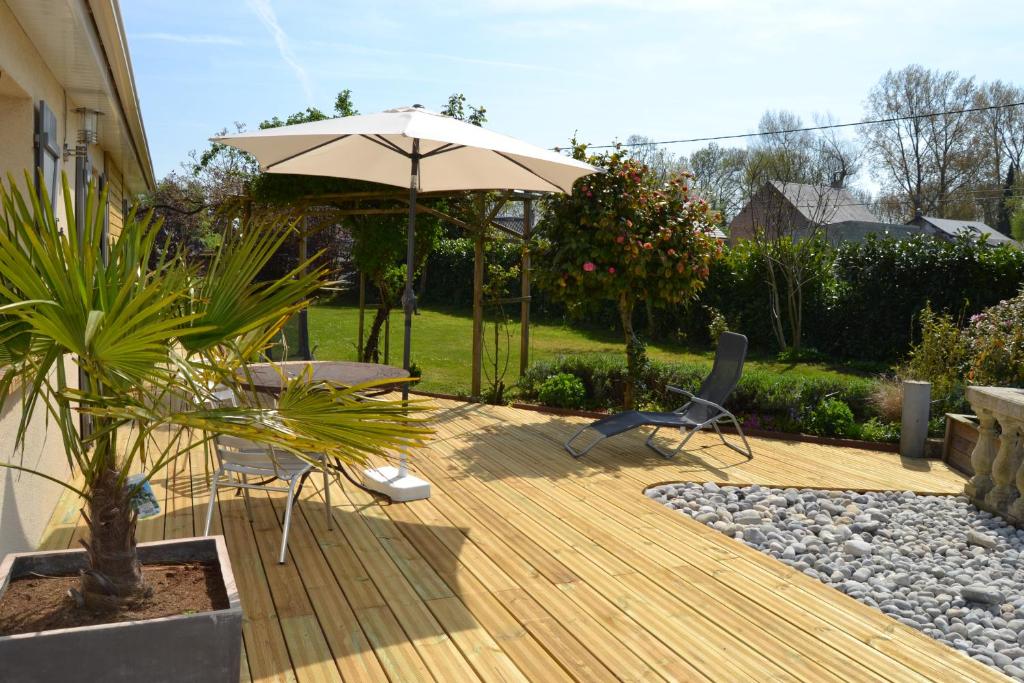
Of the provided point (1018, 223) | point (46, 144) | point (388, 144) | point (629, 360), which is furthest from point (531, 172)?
point (1018, 223)

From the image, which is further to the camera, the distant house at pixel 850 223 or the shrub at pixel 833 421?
the distant house at pixel 850 223

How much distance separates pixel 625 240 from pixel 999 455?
3390 millimetres

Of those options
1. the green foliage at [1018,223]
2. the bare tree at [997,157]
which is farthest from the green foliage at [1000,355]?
the bare tree at [997,157]

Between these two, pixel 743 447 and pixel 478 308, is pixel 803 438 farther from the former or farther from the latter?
pixel 478 308

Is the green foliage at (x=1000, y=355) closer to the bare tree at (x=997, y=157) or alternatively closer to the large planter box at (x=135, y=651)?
the large planter box at (x=135, y=651)

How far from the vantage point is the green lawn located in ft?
41.9

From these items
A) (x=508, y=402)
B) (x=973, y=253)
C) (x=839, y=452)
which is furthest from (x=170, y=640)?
(x=973, y=253)

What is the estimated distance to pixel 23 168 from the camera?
13.8ft

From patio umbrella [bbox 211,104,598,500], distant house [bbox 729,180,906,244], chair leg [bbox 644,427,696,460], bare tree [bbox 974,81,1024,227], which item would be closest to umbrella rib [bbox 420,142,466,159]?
patio umbrella [bbox 211,104,598,500]

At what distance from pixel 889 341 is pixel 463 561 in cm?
1220

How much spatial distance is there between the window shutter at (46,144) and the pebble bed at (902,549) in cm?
384

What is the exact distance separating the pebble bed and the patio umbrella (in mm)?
1945

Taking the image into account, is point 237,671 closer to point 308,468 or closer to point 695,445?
point 308,468

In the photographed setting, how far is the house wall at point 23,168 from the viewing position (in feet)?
11.0
